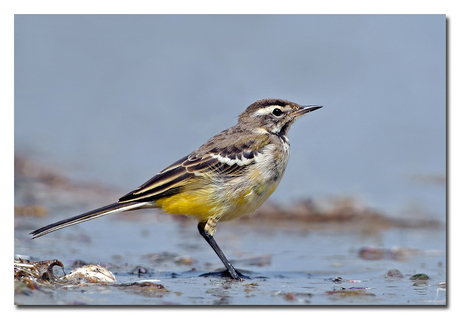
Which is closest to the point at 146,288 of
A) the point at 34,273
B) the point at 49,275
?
the point at 49,275

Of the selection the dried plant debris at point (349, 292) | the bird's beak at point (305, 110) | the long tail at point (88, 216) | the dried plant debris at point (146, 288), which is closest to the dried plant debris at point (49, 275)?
the dried plant debris at point (146, 288)

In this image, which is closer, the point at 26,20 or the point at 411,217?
the point at 26,20

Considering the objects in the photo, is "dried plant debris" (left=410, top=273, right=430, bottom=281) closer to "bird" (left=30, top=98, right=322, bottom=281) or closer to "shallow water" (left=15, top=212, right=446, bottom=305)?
"shallow water" (left=15, top=212, right=446, bottom=305)

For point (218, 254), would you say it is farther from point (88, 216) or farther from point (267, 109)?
point (267, 109)

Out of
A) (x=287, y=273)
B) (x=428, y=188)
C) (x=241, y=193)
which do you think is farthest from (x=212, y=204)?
(x=428, y=188)

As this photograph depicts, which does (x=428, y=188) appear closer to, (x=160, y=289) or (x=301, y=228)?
(x=301, y=228)

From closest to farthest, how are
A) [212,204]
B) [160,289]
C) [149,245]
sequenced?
[160,289]
[212,204]
[149,245]

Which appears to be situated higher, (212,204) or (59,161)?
(59,161)
